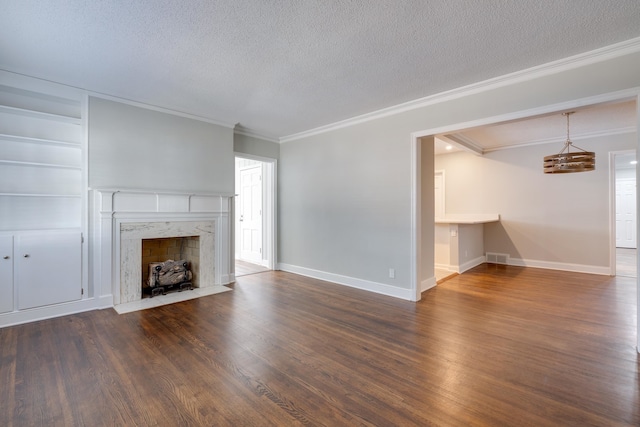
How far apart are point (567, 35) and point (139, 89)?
4.27 m

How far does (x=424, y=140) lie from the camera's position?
166 inches

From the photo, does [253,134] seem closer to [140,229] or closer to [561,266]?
[140,229]

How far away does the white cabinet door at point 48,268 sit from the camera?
3.02m

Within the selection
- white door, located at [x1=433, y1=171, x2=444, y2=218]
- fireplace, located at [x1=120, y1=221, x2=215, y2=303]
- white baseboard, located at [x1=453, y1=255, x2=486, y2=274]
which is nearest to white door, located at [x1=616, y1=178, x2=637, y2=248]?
white baseboard, located at [x1=453, y1=255, x2=486, y2=274]

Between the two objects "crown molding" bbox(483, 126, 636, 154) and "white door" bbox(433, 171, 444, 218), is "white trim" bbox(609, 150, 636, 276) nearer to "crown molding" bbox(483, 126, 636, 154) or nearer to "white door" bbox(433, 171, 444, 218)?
"crown molding" bbox(483, 126, 636, 154)

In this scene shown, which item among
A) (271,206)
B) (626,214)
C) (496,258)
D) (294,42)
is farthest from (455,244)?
(626,214)

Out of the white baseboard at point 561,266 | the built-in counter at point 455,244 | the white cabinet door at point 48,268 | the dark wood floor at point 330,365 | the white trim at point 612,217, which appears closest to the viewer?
the dark wood floor at point 330,365

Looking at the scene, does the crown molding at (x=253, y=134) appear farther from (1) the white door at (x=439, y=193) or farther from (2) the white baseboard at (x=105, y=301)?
(1) the white door at (x=439, y=193)

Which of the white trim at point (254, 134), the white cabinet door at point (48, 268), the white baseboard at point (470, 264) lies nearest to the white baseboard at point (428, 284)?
the white baseboard at point (470, 264)

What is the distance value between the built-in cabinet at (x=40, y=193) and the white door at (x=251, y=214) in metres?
3.31

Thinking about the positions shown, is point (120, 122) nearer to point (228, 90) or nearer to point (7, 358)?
point (228, 90)

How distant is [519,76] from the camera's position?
290 centimetres

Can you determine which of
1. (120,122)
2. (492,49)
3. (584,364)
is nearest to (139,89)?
(120,122)

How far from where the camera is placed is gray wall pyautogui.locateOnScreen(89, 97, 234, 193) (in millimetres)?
3477
